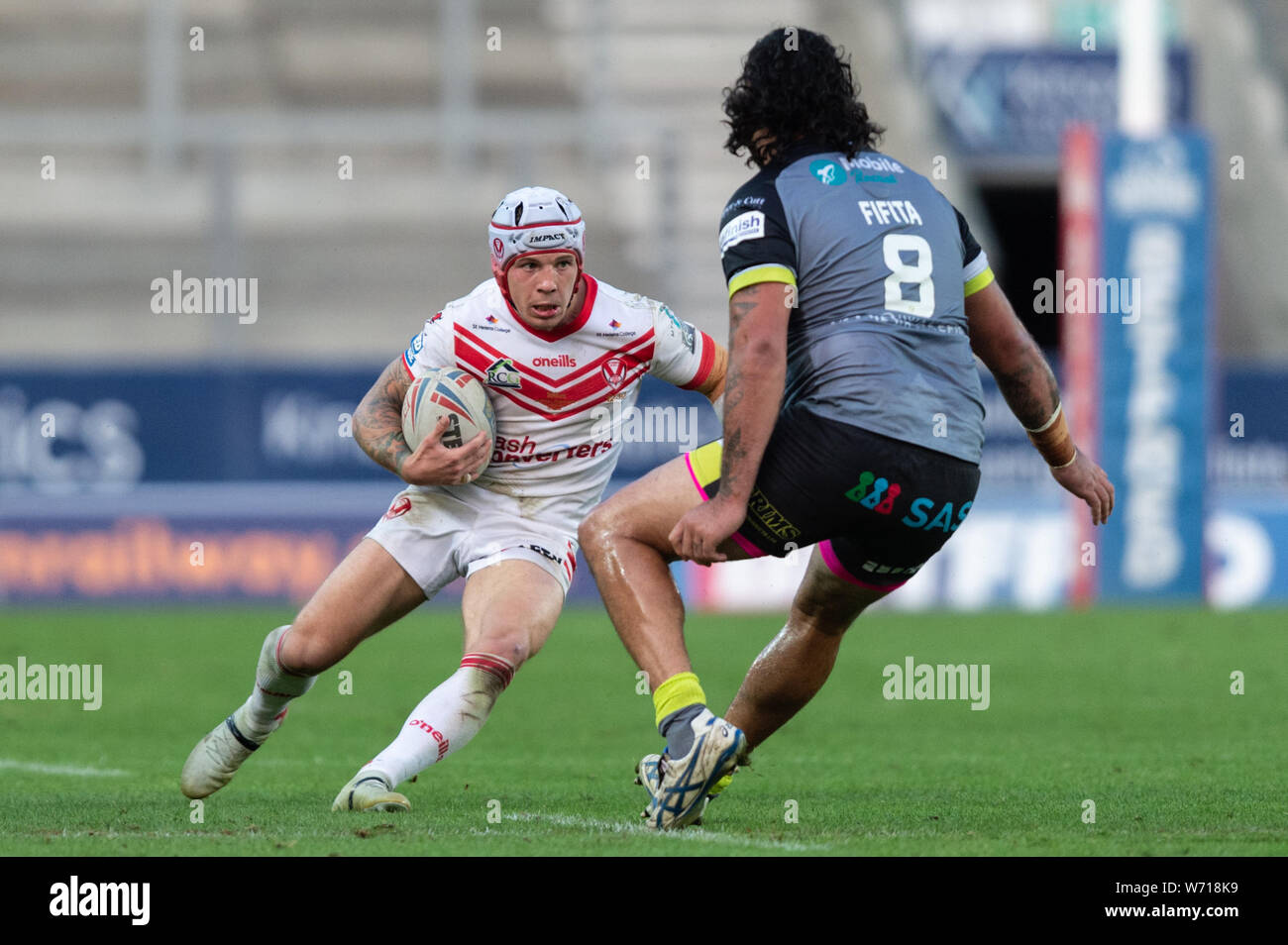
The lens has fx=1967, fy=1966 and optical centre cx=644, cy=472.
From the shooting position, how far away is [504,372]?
21.3 feet

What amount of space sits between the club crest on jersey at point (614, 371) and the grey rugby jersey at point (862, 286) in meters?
0.82

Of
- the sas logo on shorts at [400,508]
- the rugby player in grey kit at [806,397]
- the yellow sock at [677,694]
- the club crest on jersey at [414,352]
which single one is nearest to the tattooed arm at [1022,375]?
the rugby player in grey kit at [806,397]

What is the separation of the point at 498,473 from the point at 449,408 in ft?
1.31

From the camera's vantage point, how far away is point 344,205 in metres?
18.9

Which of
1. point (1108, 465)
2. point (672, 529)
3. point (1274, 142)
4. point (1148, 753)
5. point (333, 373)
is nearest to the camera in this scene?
point (672, 529)

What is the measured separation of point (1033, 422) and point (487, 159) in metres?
12.8

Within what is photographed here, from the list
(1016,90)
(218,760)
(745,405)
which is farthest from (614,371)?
(1016,90)

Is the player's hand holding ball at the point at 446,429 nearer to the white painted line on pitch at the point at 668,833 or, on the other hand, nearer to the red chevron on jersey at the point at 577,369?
the red chevron on jersey at the point at 577,369

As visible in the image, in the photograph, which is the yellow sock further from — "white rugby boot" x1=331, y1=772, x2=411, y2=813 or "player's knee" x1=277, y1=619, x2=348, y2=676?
"player's knee" x1=277, y1=619, x2=348, y2=676

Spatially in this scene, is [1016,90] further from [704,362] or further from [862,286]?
[862,286]

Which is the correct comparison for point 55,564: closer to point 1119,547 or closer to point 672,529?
point 1119,547

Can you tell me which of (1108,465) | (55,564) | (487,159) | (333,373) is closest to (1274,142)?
(1108,465)

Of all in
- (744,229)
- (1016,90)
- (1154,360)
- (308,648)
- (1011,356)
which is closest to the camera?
(744,229)

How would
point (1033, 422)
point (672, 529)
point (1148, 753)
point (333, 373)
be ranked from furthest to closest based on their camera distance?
point (333, 373)
point (1148, 753)
point (1033, 422)
point (672, 529)
